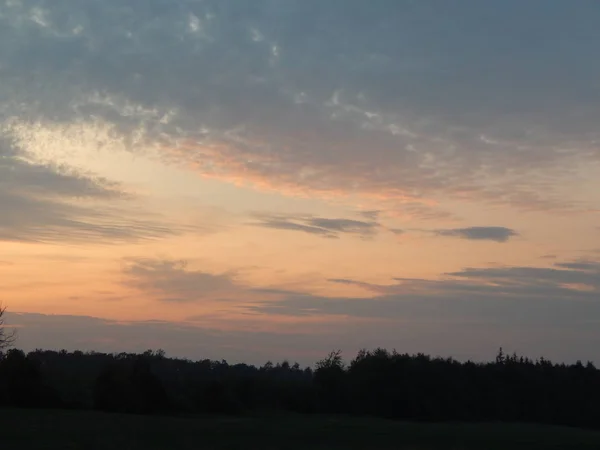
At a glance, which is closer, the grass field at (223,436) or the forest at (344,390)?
the grass field at (223,436)

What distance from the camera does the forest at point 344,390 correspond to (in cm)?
4138

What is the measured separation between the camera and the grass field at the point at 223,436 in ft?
74.2

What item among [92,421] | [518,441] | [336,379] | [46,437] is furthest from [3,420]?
[336,379]

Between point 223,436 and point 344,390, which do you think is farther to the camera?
point 344,390

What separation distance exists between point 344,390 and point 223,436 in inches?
1134

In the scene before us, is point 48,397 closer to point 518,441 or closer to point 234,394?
point 234,394

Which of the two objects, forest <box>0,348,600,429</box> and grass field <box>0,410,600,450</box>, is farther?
forest <box>0,348,600,429</box>

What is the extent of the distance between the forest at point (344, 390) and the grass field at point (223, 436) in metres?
8.32

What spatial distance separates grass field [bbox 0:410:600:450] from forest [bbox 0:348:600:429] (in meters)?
8.32

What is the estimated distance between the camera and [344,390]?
53.9 meters

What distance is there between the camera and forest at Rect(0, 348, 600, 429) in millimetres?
41375

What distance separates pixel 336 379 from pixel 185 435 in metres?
30.2

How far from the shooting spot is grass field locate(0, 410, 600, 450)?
2261 cm

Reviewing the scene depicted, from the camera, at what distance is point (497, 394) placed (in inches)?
2247
